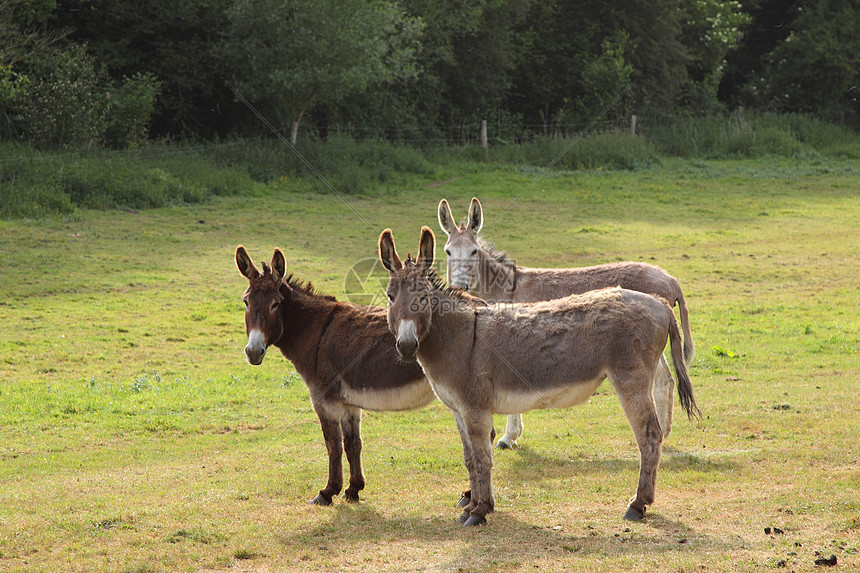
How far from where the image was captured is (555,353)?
6.50 meters

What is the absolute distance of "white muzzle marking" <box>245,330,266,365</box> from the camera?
7.11 m

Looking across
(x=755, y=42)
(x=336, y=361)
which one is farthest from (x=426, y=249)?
(x=755, y=42)

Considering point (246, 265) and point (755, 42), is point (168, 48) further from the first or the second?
point (755, 42)

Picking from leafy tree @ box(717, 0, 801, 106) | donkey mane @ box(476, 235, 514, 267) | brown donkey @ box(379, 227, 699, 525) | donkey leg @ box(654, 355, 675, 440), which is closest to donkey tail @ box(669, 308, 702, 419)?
brown donkey @ box(379, 227, 699, 525)

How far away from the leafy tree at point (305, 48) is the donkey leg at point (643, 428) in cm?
2112

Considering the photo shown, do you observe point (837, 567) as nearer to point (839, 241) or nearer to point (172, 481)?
point (172, 481)

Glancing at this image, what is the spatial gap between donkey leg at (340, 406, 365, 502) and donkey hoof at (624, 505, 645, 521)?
2.35 metres

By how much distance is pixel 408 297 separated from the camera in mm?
6516

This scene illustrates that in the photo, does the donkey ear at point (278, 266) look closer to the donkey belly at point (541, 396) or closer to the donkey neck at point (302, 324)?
the donkey neck at point (302, 324)

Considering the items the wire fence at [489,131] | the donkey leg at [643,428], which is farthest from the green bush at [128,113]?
the donkey leg at [643,428]

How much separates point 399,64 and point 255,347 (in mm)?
22878

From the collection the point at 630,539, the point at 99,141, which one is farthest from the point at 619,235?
the point at 630,539

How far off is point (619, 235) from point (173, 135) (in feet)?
52.1

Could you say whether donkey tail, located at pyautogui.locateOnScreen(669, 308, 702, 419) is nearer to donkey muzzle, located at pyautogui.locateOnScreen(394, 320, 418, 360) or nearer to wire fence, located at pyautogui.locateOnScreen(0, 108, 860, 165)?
donkey muzzle, located at pyautogui.locateOnScreen(394, 320, 418, 360)
